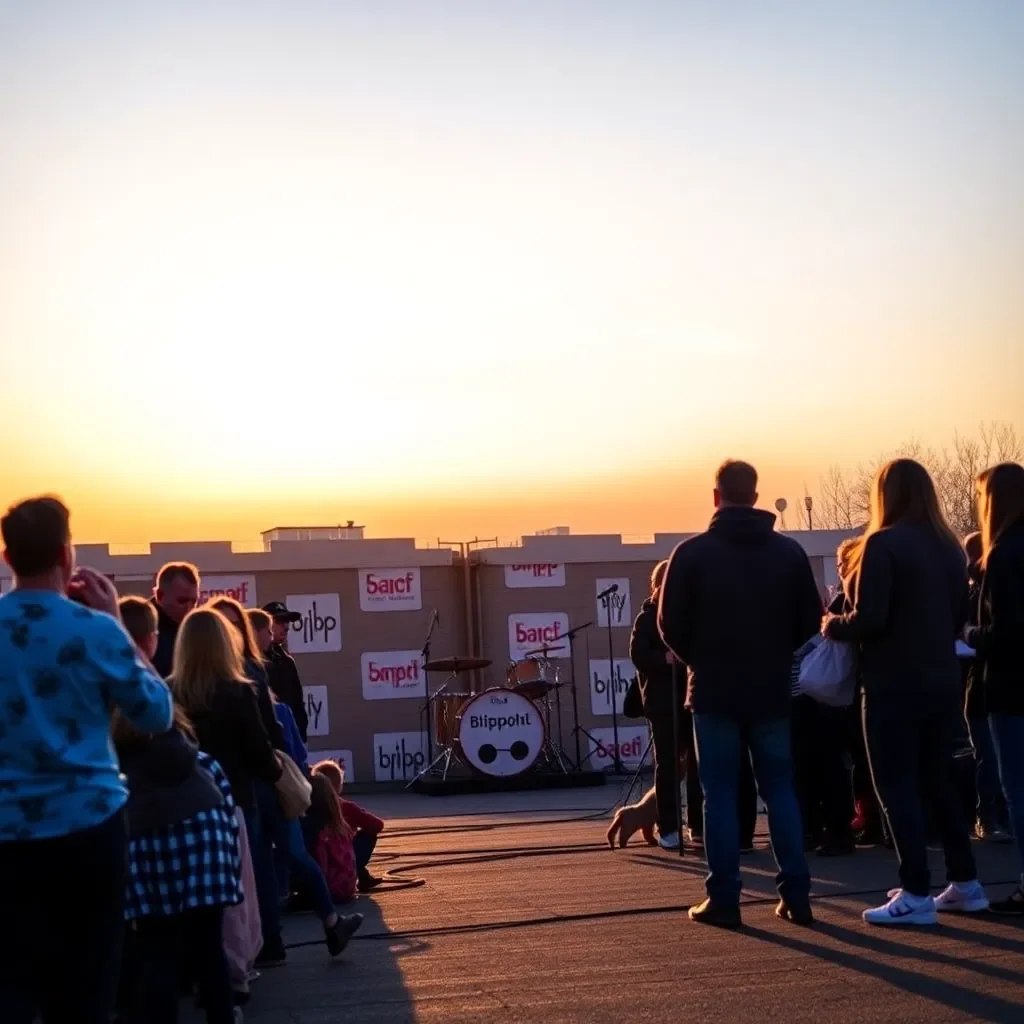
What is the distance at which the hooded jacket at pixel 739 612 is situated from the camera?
7.62 m

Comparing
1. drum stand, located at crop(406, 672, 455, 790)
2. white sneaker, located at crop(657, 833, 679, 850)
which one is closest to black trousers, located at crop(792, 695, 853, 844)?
white sneaker, located at crop(657, 833, 679, 850)

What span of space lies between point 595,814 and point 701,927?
8.36m

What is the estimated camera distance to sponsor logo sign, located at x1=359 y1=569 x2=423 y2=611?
76.8 feet

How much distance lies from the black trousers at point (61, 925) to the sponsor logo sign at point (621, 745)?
62.3 ft

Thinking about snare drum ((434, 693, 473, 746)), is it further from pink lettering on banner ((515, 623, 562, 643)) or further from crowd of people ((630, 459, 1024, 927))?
crowd of people ((630, 459, 1024, 927))

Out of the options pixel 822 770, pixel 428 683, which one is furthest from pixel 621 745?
pixel 822 770

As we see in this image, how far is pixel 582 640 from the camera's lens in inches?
941

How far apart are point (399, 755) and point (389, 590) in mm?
2314

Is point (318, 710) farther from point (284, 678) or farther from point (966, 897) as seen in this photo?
point (966, 897)

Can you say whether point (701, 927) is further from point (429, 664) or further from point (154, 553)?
point (154, 553)

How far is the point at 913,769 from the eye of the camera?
24.6ft

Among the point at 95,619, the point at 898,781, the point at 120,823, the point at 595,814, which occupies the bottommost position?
the point at 595,814

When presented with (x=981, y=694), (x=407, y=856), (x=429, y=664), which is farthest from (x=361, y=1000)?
→ (x=429, y=664)

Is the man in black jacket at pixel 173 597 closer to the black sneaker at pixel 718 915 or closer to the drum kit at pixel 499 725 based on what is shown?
the black sneaker at pixel 718 915
